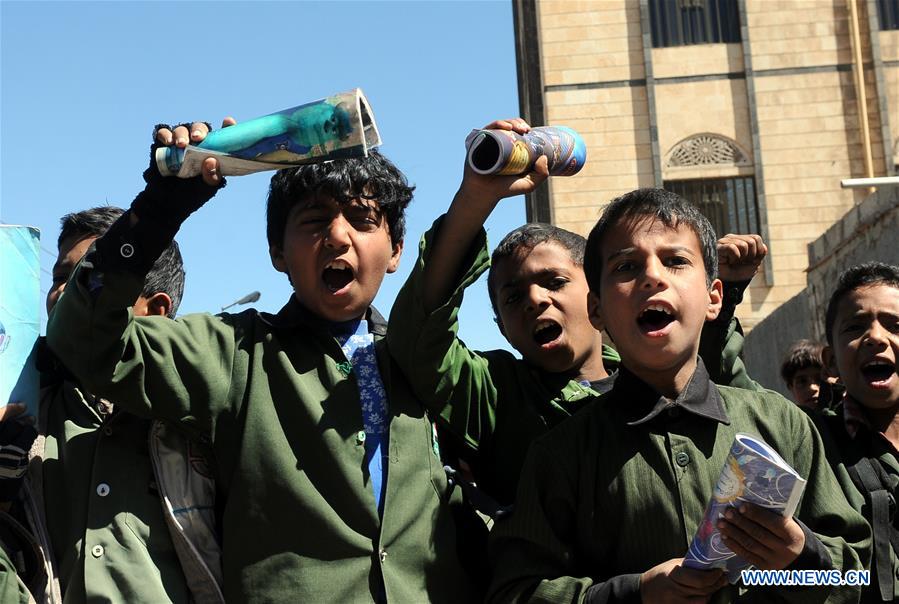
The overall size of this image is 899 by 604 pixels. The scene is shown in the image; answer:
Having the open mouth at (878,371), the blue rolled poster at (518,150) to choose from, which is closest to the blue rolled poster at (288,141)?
the blue rolled poster at (518,150)

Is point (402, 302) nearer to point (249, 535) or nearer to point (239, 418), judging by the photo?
point (239, 418)

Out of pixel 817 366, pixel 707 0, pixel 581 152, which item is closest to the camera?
pixel 581 152

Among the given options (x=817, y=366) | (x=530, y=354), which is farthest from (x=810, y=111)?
(x=530, y=354)

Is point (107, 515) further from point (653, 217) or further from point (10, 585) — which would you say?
point (653, 217)

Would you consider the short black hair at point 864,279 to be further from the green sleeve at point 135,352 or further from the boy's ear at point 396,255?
the green sleeve at point 135,352

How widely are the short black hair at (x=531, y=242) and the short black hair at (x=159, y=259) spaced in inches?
36.8

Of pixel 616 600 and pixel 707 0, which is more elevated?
pixel 707 0

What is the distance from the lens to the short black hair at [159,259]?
305cm

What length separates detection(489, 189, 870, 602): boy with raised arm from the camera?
237 cm

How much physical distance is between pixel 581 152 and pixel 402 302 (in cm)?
59

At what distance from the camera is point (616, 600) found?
2.27 m

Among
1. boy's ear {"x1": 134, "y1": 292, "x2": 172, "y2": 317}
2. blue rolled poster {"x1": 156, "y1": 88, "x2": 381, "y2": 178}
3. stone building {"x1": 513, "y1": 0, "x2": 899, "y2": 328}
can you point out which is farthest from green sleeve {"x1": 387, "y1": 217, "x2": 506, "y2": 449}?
stone building {"x1": 513, "y1": 0, "x2": 899, "y2": 328}

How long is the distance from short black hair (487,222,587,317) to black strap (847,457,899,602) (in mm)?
1009

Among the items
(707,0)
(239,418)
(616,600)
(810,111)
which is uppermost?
(707,0)
